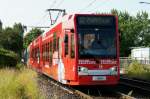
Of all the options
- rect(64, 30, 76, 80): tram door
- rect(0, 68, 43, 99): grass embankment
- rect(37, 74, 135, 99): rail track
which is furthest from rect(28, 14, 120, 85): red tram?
rect(0, 68, 43, 99): grass embankment

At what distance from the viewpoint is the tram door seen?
19400 millimetres

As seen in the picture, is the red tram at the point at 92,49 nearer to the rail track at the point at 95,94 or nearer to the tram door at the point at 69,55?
the tram door at the point at 69,55

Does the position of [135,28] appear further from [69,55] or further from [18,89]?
[18,89]

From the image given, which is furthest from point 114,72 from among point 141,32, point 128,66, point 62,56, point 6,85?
point 141,32

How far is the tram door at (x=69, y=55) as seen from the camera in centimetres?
1940

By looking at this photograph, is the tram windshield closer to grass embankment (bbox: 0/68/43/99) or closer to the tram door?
the tram door

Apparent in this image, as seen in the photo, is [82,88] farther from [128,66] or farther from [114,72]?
[128,66]

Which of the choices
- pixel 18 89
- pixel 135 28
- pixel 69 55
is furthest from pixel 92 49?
pixel 135 28

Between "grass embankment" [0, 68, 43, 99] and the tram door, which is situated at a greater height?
the tram door

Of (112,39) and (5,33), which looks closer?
(112,39)

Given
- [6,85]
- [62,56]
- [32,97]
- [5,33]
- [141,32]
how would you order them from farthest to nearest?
1. [141,32]
2. [5,33]
3. [62,56]
4. [6,85]
5. [32,97]

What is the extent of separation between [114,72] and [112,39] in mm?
1332

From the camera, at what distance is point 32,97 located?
1386 cm

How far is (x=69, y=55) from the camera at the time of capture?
65.0 feet
